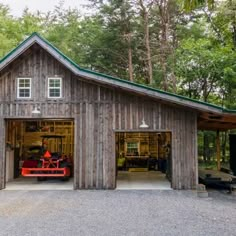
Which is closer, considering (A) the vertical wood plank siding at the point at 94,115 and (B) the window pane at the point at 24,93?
(A) the vertical wood plank siding at the point at 94,115

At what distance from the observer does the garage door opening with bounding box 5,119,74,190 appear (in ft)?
46.6

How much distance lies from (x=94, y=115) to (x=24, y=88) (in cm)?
284

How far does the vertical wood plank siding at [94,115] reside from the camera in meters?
12.5

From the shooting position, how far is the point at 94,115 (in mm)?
12664

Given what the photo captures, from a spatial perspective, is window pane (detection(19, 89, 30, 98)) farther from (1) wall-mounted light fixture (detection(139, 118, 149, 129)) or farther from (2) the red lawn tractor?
(1) wall-mounted light fixture (detection(139, 118, 149, 129))

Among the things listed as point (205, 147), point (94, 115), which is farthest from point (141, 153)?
point (94, 115)

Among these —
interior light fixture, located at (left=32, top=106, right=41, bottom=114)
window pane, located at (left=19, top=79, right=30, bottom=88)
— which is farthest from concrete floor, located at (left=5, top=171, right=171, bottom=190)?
window pane, located at (left=19, top=79, right=30, bottom=88)

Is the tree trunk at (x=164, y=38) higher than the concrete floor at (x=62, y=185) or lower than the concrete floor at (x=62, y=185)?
higher

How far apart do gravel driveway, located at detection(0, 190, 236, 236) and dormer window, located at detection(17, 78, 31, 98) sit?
358cm

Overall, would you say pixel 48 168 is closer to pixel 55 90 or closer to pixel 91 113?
pixel 91 113

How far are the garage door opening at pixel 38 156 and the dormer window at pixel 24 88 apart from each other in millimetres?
1140

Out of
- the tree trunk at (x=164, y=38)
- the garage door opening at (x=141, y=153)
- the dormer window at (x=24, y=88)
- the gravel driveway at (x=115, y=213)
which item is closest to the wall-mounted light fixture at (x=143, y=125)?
the gravel driveway at (x=115, y=213)

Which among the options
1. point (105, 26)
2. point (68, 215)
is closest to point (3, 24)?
point (105, 26)

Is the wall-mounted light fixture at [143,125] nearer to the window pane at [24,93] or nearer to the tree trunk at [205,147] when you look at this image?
the window pane at [24,93]
